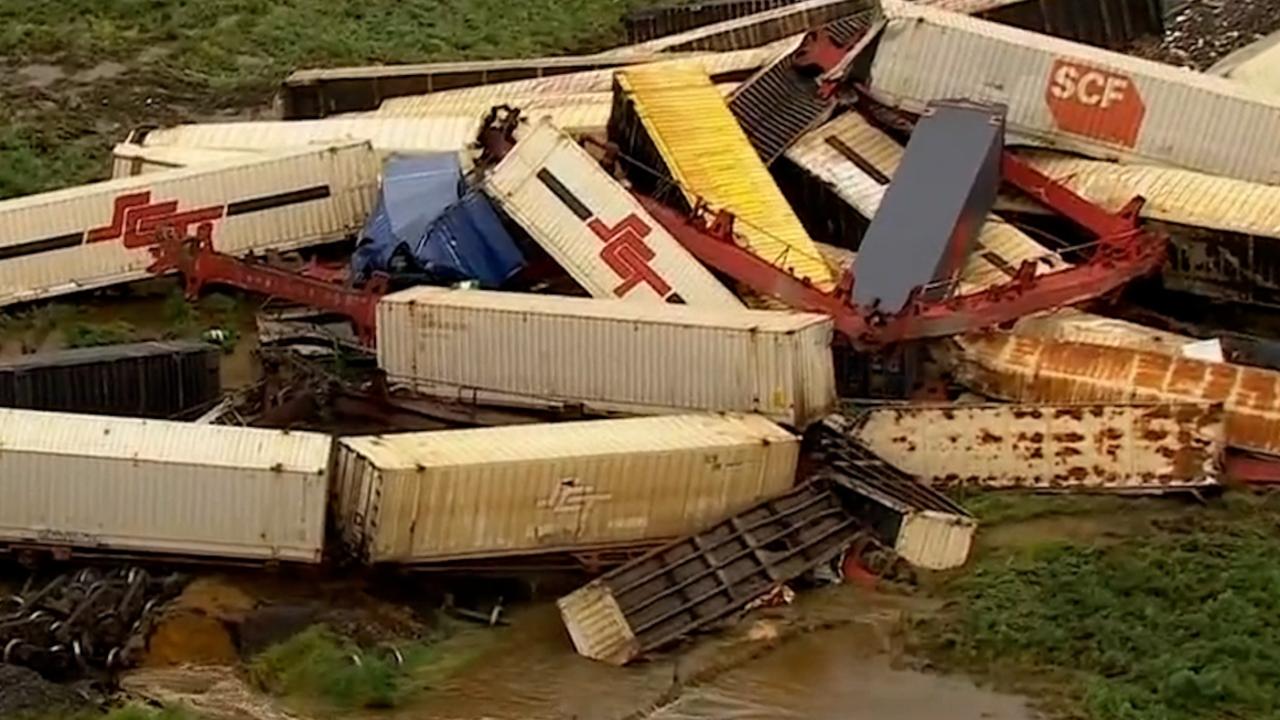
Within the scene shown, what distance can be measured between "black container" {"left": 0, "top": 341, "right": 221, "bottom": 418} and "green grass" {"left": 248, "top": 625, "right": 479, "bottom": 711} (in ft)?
26.7

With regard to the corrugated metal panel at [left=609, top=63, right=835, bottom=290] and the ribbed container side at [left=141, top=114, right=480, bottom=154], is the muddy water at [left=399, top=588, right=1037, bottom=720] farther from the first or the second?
the ribbed container side at [left=141, top=114, right=480, bottom=154]

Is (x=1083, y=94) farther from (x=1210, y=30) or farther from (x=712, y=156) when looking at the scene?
(x=1210, y=30)

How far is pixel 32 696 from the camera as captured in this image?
29094mm

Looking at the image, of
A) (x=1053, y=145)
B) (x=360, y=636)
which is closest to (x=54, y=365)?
(x=360, y=636)

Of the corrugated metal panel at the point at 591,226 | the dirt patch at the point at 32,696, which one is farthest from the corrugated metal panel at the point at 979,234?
the dirt patch at the point at 32,696

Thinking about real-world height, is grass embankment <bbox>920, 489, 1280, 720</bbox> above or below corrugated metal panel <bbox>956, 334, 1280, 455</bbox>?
below

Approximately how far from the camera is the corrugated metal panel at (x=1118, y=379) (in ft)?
117

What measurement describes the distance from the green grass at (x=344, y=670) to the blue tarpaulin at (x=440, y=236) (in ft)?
33.7

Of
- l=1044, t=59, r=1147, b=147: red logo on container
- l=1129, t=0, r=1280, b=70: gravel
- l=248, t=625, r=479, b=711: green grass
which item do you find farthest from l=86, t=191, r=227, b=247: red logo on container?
l=1129, t=0, r=1280, b=70: gravel

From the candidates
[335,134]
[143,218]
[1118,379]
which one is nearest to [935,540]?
[1118,379]

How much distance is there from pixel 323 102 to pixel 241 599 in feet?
73.7

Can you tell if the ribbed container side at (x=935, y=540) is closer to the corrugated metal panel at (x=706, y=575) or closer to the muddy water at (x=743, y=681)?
the corrugated metal panel at (x=706, y=575)

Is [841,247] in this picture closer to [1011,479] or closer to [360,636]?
[1011,479]

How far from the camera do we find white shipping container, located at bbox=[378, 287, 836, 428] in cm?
3544
